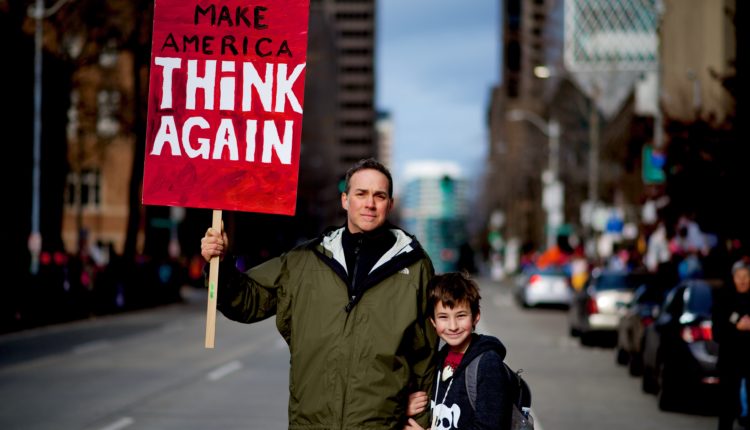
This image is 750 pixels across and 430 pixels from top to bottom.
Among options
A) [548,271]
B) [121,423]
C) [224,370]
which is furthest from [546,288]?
[121,423]

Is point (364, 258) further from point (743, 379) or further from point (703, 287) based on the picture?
point (703, 287)

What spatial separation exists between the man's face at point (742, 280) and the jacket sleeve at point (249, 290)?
696cm

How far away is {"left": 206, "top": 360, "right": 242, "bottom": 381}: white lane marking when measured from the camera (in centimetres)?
1717

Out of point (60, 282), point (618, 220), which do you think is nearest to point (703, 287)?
point (60, 282)

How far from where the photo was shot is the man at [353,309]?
17.7 ft

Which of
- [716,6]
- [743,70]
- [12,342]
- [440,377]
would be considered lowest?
[12,342]

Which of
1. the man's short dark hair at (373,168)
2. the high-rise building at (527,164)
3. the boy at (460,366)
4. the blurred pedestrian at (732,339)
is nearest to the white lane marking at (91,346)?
the blurred pedestrian at (732,339)

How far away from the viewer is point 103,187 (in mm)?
80812

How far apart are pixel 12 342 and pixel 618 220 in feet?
88.2

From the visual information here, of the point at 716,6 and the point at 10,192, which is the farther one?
the point at 716,6

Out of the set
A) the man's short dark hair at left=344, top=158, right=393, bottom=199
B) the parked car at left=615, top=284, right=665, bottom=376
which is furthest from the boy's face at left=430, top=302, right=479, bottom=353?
the parked car at left=615, top=284, right=665, bottom=376

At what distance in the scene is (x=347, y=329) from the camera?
5434 millimetres

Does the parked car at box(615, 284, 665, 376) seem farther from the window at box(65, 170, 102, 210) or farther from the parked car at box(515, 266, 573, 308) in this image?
the window at box(65, 170, 102, 210)

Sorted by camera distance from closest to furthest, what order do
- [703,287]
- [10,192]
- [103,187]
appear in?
[703,287] < [10,192] < [103,187]
